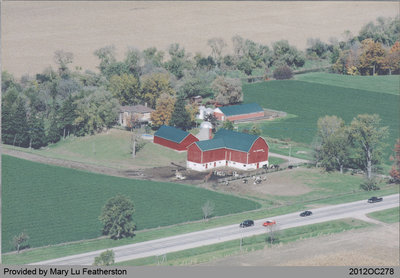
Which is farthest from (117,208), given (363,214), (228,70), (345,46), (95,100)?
(345,46)

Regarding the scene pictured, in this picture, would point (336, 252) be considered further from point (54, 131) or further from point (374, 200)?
point (54, 131)

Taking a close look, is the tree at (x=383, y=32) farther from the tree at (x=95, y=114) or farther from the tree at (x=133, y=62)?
the tree at (x=95, y=114)

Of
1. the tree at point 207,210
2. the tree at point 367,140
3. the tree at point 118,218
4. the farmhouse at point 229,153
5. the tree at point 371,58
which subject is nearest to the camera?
the tree at point 118,218

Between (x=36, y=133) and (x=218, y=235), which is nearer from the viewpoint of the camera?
(x=218, y=235)

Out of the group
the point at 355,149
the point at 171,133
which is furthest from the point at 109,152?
the point at 355,149

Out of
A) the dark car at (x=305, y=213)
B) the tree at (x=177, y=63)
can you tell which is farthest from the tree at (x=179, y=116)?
the dark car at (x=305, y=213)
